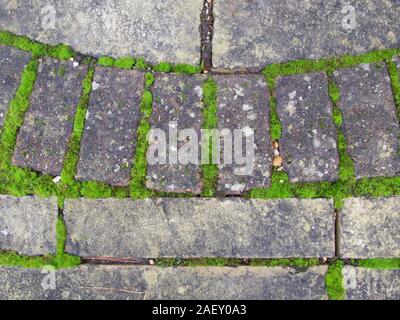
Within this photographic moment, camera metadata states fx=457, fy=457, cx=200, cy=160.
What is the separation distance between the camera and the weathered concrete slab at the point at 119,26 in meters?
3.03

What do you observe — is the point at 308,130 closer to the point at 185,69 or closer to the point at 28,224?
the point at 185,69

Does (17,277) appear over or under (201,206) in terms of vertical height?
under

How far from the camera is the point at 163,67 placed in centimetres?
302

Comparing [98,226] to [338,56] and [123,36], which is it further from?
[338,56]

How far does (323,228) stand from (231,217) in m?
0.60

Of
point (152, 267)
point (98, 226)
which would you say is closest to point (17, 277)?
point (98, 226)

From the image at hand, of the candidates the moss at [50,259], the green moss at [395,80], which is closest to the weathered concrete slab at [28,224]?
the moss at [50,259]

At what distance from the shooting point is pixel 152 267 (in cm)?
304

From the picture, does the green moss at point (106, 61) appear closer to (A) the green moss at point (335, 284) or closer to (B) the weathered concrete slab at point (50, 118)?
(B) the weathered concrete slab at point (50, 118)

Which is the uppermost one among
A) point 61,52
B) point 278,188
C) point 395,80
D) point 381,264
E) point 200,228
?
point 61,52

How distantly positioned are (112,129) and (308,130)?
4.18 ft

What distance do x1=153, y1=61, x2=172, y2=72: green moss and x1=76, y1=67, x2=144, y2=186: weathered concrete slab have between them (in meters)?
0.10

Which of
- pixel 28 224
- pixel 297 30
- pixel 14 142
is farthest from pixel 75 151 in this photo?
pixel 297 30

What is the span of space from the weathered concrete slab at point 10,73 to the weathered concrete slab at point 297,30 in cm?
130
